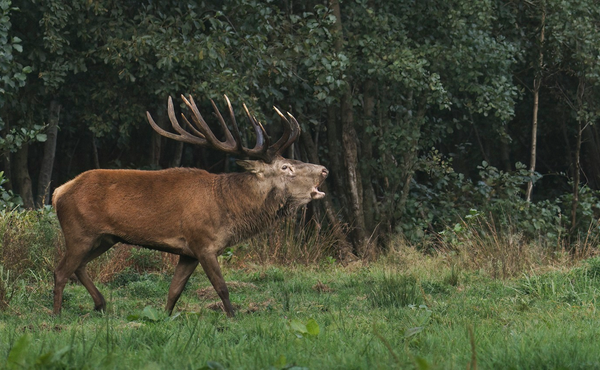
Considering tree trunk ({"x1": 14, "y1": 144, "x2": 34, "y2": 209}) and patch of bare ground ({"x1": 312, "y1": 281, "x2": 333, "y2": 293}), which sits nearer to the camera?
patch of bare ground ({"x1": 312, "y1": 281, "x2": 333, "y2": 293})

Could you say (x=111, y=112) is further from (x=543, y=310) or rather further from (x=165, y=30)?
(x=543, y=310)

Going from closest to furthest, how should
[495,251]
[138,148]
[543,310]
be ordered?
[543,310] → [495,251] → [138,148]

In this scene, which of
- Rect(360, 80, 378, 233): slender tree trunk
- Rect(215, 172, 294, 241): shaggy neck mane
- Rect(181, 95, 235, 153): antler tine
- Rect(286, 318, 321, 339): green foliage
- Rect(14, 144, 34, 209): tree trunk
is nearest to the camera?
Rect(286, 318, 321, 339): green foliage

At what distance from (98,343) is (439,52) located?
9930 millimetres

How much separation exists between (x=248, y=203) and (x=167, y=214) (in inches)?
31.1

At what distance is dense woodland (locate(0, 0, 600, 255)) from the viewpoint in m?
12.1

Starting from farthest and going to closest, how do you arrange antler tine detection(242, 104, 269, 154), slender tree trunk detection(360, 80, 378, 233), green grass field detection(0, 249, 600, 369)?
slender tree trunk detection(360, 80, 378, 233) → antler tine detection(242, 104, 269, 154) → green grass field detection(0, 249, 600, 369)

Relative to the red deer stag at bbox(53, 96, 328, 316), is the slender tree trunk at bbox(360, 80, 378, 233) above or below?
below

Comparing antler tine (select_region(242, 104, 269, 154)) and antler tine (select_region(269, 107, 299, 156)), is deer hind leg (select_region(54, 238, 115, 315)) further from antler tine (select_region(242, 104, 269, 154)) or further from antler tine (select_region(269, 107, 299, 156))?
antler tine (select_region(269, 107, 299, 156))

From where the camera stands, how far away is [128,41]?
12.1 m

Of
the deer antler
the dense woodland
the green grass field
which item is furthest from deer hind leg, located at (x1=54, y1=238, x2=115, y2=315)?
the dense woodland

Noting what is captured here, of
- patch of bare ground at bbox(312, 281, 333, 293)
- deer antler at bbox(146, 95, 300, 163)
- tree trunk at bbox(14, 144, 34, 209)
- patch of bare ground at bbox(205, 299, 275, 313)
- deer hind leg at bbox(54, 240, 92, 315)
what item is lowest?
tree trunk at bbox(14, 144, 34, 209)

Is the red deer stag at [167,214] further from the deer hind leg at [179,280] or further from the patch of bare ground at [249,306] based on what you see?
the patch of bare ground at [249,306]

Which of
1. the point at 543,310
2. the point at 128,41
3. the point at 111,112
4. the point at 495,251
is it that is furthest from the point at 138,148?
the point at 543,310
